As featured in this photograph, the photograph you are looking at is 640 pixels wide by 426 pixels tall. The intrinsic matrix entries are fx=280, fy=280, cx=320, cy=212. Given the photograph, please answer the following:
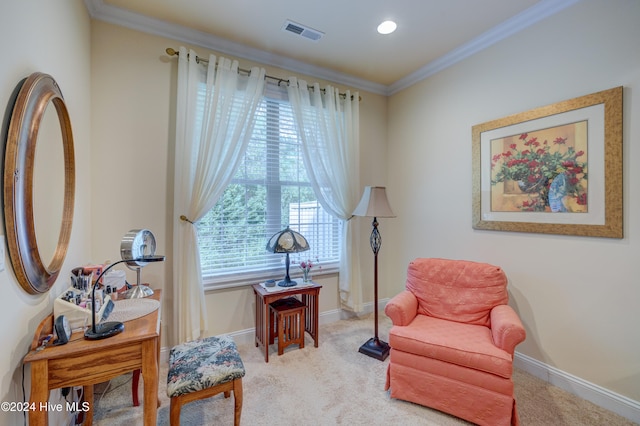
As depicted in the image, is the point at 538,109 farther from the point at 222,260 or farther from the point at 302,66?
the point at 222,260

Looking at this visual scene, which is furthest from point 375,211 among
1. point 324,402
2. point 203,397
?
point 203,397

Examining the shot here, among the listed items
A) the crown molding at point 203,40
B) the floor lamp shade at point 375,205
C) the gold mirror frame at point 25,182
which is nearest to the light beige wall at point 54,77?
the gold mirror frame at point 25,182

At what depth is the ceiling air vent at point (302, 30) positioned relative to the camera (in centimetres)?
235

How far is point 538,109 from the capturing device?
217 centimetres

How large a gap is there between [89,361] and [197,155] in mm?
1654

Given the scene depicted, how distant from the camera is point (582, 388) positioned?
1.95 metres

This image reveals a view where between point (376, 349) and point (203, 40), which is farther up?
point (203, 40)

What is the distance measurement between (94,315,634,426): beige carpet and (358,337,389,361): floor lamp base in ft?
0.16

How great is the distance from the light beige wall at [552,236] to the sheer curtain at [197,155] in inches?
80.4

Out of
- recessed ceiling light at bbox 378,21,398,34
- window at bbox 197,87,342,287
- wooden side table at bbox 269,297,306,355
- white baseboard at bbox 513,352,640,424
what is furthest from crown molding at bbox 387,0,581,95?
wooden side table at bbox 269,297,306,355

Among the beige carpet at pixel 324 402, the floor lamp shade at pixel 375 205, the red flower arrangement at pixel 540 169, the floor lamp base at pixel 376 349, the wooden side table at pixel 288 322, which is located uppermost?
the red flower arrangement at pixel 540 169

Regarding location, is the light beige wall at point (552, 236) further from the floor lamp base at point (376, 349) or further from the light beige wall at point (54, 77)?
the light beige wall at point (54, 77)

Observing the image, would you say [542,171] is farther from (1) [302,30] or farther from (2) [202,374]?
(2) [202,374]

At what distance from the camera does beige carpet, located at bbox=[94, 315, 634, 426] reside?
1.75 meters
